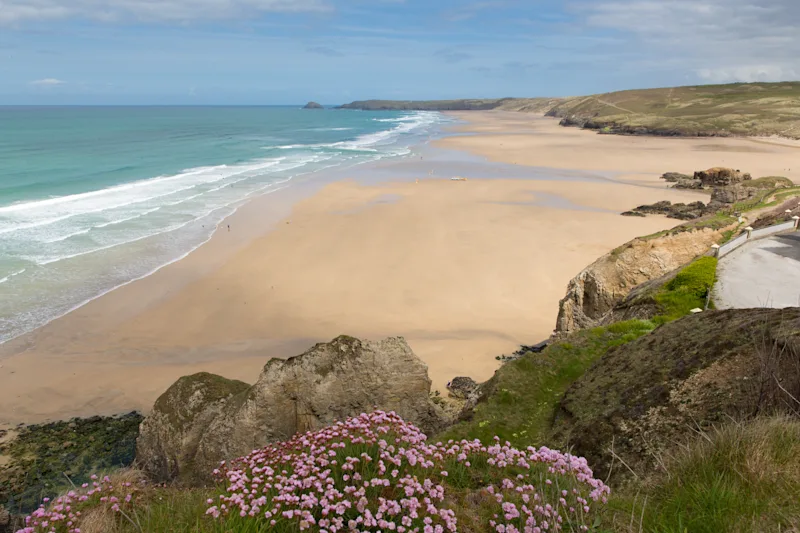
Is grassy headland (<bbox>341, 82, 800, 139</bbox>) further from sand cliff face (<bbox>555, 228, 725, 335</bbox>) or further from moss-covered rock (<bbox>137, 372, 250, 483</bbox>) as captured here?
moss-covered rock (<bbox>137, 372, 250, 483</bbox>)

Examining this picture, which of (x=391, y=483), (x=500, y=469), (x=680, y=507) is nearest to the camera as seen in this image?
(x=680, y=507)

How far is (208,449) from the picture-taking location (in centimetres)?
883

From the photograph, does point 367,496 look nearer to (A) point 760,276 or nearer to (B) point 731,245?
(A) point 760,276

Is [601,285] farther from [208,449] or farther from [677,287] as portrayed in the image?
[208,449]


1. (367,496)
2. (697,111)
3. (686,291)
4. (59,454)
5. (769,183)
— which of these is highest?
(697,111)

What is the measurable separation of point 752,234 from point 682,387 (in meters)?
10.0

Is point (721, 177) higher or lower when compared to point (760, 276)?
higher

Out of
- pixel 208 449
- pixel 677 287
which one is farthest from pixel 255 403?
pixel 677 287

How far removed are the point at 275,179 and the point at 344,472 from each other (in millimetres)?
43350

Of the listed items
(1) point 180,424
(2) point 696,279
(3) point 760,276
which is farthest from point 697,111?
(1) point 180,424

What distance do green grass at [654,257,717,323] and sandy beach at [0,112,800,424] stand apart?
544 cm

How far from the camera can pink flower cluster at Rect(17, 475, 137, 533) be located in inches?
153

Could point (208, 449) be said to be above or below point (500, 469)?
below

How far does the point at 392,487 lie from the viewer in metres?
3.91
